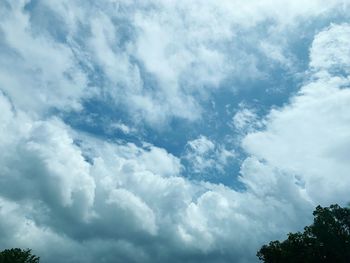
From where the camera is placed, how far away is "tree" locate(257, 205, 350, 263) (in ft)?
206

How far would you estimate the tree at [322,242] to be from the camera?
62.9m

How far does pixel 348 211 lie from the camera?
6406cm

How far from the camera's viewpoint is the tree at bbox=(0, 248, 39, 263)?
8644 centimetres

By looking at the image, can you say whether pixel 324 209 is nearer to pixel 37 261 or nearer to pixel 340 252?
pixel 340 252

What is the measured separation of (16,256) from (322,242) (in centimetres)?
7097

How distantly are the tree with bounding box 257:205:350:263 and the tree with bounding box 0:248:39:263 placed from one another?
59.2 metres

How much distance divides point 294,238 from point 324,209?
10.4 metres

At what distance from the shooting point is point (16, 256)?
87.9 m

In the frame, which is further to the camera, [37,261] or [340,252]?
[37,261]

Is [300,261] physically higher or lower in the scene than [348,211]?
lower

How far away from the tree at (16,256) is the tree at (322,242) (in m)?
59.2

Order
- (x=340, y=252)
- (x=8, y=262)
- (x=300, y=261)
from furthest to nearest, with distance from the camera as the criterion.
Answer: (x=8, y=262) → (x=300, y=261) → (x=340, y=252)

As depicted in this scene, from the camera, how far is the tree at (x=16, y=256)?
284 ft

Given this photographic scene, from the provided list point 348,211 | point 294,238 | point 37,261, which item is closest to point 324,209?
point 348,211
